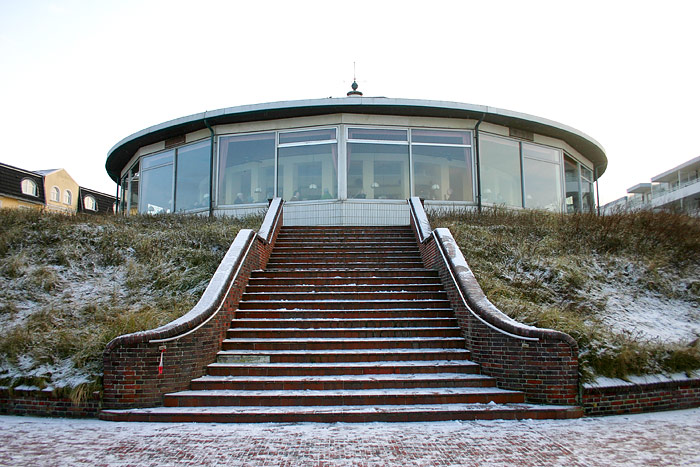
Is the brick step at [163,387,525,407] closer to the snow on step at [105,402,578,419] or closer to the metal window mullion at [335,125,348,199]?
the snow on step at [105,402,578,419]

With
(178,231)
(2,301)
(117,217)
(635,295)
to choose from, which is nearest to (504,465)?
(635,295)

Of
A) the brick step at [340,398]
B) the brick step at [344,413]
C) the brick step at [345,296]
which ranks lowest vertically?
the brick step at [344,413]

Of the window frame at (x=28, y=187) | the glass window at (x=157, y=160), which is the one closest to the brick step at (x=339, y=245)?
the glass window at (x=157, y=160)

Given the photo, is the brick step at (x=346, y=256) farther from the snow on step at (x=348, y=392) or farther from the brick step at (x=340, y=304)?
the snow on step at (x=348, y=392)

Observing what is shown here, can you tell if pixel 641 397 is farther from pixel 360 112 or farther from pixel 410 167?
pixel 360 112

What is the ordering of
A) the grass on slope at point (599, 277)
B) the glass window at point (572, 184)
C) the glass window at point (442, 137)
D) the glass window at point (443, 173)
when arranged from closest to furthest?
the grass on slope at point (599, 277)
the glass window at point (443, 173)
the glass window at point (442, 137)
the glass window at point (572, 184)

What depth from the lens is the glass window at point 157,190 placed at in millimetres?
17938

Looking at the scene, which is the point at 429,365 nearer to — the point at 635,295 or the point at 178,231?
the point at 635,295

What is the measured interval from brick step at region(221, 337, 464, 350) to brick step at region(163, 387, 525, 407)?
1.21 metres

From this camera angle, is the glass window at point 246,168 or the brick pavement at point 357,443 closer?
the brick pavement at point 357,443

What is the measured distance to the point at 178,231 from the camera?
37.9 ft

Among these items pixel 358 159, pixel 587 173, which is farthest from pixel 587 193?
pixel 358 159

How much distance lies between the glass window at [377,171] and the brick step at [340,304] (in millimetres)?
7135

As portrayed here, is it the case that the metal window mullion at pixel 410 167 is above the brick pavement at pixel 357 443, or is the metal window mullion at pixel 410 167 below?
above
